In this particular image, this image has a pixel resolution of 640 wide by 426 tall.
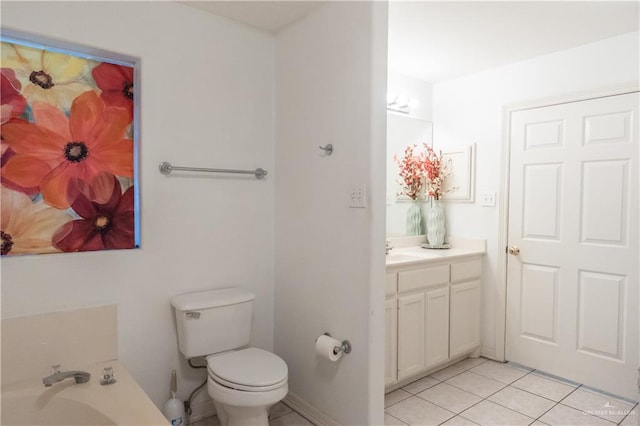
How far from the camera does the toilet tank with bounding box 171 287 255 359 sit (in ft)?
6.54

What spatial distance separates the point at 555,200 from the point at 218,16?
2525 mm

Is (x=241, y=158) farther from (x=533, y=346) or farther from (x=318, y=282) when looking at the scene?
(x=533, y=346)

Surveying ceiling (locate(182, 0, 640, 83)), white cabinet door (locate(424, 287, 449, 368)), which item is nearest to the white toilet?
white cabinet door (locate(424, 287, 449, 368))

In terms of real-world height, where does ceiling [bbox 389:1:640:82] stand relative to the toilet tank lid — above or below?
above

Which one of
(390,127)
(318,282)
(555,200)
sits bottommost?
(318,282)

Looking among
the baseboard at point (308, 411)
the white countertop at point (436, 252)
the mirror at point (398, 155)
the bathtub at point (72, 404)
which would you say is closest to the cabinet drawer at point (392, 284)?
the white countertop at point (436, 252)

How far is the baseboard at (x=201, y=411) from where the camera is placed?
2.18 m

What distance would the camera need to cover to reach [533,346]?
2.94 metres

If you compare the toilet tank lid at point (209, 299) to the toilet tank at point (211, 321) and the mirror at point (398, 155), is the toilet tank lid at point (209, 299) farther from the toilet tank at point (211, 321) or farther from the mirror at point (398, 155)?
the mirror at point (398, 155)

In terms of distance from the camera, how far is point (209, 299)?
2.07 metres

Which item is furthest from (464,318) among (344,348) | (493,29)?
(493,29)

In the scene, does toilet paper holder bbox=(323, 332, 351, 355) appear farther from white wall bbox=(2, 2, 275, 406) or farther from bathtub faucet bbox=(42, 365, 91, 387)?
bathtub faucet bbox=(42, 365, 91, 387)

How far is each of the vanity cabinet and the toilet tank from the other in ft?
2.83

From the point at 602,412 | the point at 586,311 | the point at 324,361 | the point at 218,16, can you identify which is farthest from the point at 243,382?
the point at 586,311
